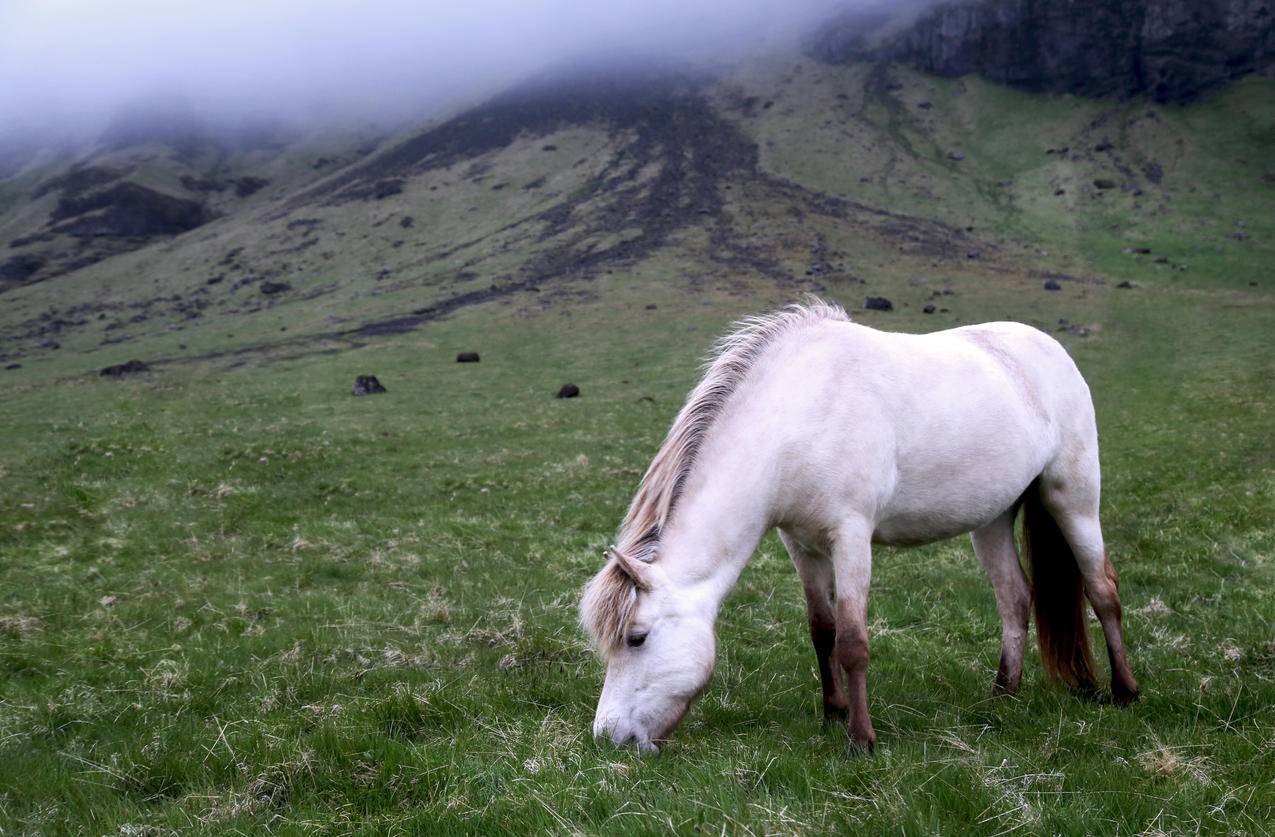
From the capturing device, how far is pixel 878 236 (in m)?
80.5

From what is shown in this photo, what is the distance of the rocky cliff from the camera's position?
12069cm

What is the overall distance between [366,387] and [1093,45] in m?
141

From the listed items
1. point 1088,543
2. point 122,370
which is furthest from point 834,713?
point 122,370

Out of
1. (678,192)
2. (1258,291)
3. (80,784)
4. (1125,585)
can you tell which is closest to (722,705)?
(80,784)

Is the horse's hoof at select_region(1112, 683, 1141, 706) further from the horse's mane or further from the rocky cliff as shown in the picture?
the rocky cliff

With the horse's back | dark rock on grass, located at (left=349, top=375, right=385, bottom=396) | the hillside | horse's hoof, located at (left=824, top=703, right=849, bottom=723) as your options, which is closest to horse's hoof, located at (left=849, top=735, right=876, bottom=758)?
horse's hoof, located at (left=824, top=703, right=849, bottom=723)

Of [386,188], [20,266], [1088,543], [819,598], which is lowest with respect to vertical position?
[20,266]

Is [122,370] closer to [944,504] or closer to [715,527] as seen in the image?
[715,527]

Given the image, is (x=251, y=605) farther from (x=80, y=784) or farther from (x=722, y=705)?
(x=722, y=705)

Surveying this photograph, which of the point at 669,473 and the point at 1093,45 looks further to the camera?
the point at 1093,45

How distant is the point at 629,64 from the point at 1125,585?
184 m

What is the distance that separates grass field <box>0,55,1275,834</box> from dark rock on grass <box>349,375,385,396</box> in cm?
453

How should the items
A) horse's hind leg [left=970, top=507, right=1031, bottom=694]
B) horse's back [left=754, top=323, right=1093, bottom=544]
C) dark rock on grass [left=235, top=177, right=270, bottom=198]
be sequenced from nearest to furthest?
horse's back [left=754, top=323, right=1093, bottom=544] → horse's hind leg [left=970, top=507, right=1031, bottom=694] → dark rock on grass [left=235, top=177, right=270, bottom=198]

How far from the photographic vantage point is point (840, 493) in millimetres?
5633
